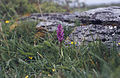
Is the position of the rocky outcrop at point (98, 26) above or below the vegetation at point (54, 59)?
above

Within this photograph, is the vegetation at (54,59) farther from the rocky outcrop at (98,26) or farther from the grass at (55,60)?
the rocky outcrop at (98,26)

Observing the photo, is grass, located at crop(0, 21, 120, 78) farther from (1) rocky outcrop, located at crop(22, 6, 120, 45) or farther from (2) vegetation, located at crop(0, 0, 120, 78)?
(1) rocky outcrop, located at crop(22, 6, 120, 45)

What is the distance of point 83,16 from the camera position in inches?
131

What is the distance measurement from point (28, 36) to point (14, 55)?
0.79 meters

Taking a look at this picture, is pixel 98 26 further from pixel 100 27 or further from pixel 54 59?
pixel 54 59

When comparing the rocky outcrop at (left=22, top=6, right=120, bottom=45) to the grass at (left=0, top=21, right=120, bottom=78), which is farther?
the rocky outcrop at (left=22, top=6, right=120, bottom=45)

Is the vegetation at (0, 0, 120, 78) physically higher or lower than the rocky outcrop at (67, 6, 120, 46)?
lower

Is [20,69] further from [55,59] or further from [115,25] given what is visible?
[115,25]

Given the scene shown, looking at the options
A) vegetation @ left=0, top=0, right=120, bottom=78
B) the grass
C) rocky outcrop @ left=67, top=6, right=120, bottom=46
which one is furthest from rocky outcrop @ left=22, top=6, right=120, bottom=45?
the grass

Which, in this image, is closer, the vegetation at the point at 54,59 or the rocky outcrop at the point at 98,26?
the vegetation at the point at 54,59

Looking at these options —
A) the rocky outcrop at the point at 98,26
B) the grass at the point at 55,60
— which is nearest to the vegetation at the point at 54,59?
the grass at the point at 55,60

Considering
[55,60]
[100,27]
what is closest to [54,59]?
[55,60]

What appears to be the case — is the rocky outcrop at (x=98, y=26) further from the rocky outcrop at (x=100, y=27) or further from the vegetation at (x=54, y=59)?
the vegetation at (x=54, y=59)

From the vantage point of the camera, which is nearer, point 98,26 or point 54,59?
point 54,59
